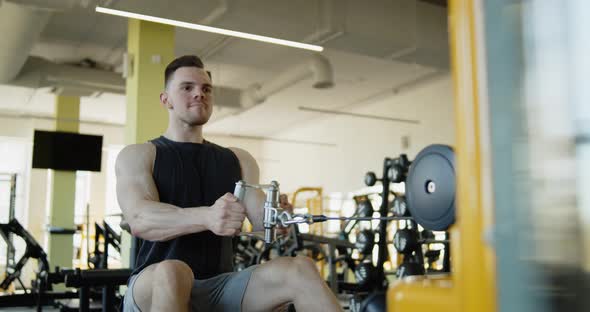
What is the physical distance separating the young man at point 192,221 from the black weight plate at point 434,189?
2.19 ft

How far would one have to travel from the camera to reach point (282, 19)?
18.2 feet

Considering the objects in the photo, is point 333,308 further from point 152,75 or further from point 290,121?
point 290,121

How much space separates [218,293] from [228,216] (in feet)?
0.98

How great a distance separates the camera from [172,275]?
1.46m

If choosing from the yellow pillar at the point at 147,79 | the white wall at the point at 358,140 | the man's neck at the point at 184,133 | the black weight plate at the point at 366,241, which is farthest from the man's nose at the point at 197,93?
the white wall at the point at 358,140

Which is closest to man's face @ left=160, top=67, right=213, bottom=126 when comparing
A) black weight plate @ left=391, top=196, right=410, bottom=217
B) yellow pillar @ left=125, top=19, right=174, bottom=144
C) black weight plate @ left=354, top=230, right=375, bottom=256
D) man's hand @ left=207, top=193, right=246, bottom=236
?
man's hand @ left=207, top=193, right=246, bottom=236

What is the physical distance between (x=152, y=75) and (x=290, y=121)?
7575mm

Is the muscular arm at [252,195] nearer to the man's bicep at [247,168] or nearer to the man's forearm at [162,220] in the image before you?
the man's bicep at [247,168]

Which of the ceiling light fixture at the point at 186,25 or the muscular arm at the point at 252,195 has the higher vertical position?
the ceiling light fixture at the point at 186,25

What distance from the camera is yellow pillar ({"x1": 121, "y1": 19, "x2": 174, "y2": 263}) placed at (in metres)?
5.63

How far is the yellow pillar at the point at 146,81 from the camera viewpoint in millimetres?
5629

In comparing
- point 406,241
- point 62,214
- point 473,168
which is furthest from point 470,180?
point 62,214

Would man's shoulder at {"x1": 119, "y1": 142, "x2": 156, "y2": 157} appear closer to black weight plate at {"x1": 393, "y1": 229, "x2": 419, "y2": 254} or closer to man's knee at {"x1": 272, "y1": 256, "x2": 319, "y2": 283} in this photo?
man's knee at {"x1": 272, "y1": 256, "x2": 319, "y2": 283}

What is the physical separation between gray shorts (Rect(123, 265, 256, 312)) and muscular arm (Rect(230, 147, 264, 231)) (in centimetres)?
19
